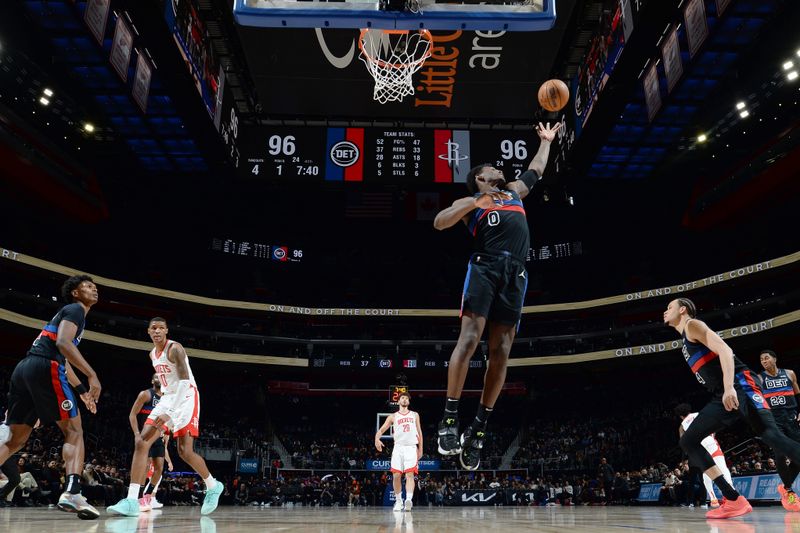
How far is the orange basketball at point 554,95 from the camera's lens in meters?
6.54

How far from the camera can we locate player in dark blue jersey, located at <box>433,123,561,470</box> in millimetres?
4434

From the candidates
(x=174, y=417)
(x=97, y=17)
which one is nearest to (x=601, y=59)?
(x=97, y=17)

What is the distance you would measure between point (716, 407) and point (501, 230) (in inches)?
123

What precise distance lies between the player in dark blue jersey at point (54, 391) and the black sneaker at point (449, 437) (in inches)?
132

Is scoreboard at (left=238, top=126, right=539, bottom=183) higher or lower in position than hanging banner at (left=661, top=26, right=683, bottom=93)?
lower

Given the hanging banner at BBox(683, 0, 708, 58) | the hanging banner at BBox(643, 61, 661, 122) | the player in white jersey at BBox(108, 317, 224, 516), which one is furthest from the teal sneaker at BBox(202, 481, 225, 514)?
the hanging banner at BBox(643, 61, 661, 122)

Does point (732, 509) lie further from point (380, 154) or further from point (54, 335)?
point (380, 154)

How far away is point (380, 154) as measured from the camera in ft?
47.1

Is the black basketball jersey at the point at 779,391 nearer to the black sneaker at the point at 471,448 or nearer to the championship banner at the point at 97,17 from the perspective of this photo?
the black sneaker at the point at 471,448

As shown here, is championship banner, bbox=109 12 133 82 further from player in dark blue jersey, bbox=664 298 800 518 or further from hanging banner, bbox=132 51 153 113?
player in dark blue jersey, bbox=664 298 800 518

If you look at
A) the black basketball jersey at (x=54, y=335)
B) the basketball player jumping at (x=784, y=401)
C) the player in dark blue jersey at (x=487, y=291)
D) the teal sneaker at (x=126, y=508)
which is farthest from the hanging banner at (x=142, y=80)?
the basketball player jumping at (x=784, y=401)

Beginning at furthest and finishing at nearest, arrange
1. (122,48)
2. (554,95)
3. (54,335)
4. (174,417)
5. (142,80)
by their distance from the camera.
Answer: (142,80) < (122,48) < (174,417) < (554,95) < (54,335)

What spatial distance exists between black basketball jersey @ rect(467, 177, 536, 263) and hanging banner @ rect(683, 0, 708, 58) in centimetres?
900

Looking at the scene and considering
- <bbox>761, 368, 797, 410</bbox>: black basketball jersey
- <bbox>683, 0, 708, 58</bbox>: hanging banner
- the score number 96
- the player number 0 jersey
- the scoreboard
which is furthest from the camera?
the score number 96
